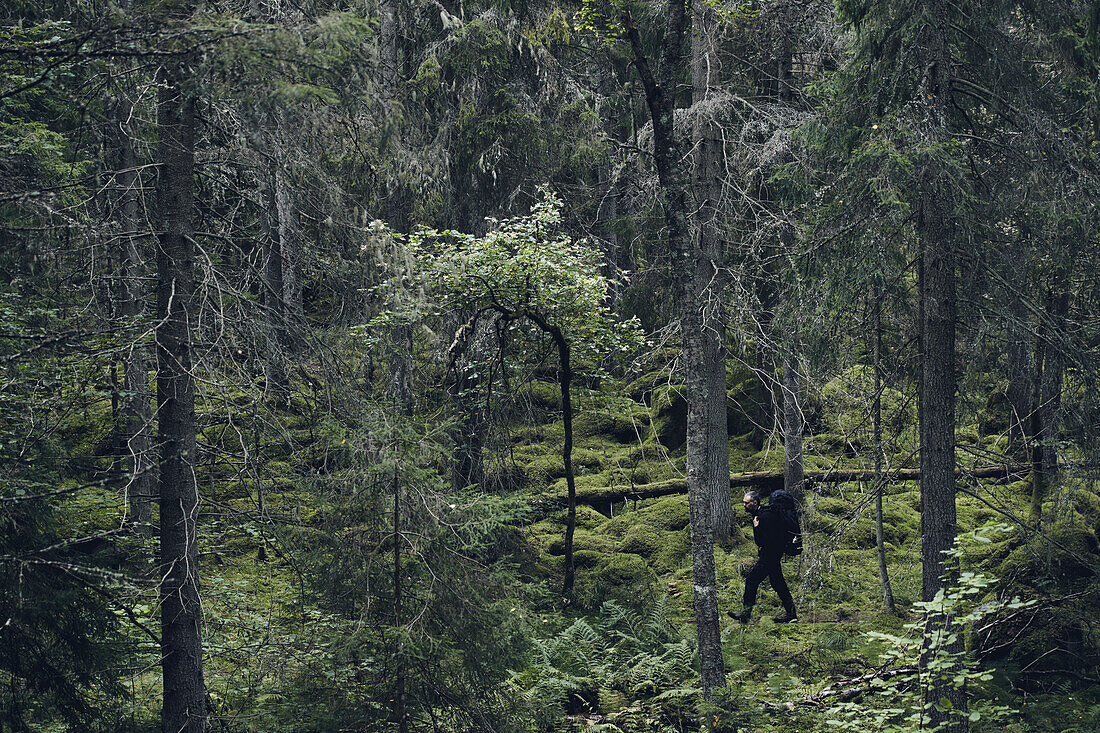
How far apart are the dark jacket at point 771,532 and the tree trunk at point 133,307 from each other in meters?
7.39

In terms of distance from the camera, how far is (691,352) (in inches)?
329

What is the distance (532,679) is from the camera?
29.8 feet

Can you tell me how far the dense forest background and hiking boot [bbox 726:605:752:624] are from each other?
0.94 feet

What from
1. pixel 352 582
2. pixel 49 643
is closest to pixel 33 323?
pixel 49 643

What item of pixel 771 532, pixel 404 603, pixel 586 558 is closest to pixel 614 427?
pixel 586 558

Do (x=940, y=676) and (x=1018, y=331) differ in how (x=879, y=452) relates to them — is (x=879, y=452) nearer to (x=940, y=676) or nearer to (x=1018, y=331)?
(x=1018, y=331)

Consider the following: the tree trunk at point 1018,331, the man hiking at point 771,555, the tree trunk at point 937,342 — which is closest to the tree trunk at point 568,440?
the man hiking at point 771,555

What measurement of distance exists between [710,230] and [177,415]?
27.4 ft

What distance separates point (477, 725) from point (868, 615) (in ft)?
20.4

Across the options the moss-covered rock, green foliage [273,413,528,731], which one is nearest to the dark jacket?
green foliage [273,413,528,731]

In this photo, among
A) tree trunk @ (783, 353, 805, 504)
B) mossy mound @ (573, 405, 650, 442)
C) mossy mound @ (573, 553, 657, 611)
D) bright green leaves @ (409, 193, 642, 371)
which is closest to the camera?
bright green leaves @ (409, 193, 642, 371)

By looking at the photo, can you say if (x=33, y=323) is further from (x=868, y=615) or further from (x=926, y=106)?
(x=868, y=615)

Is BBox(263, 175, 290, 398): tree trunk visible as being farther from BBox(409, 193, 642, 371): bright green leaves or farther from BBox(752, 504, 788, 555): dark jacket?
BBox(752, 504, 788, 555): dark jacket

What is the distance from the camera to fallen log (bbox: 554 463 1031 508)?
41.3ft
